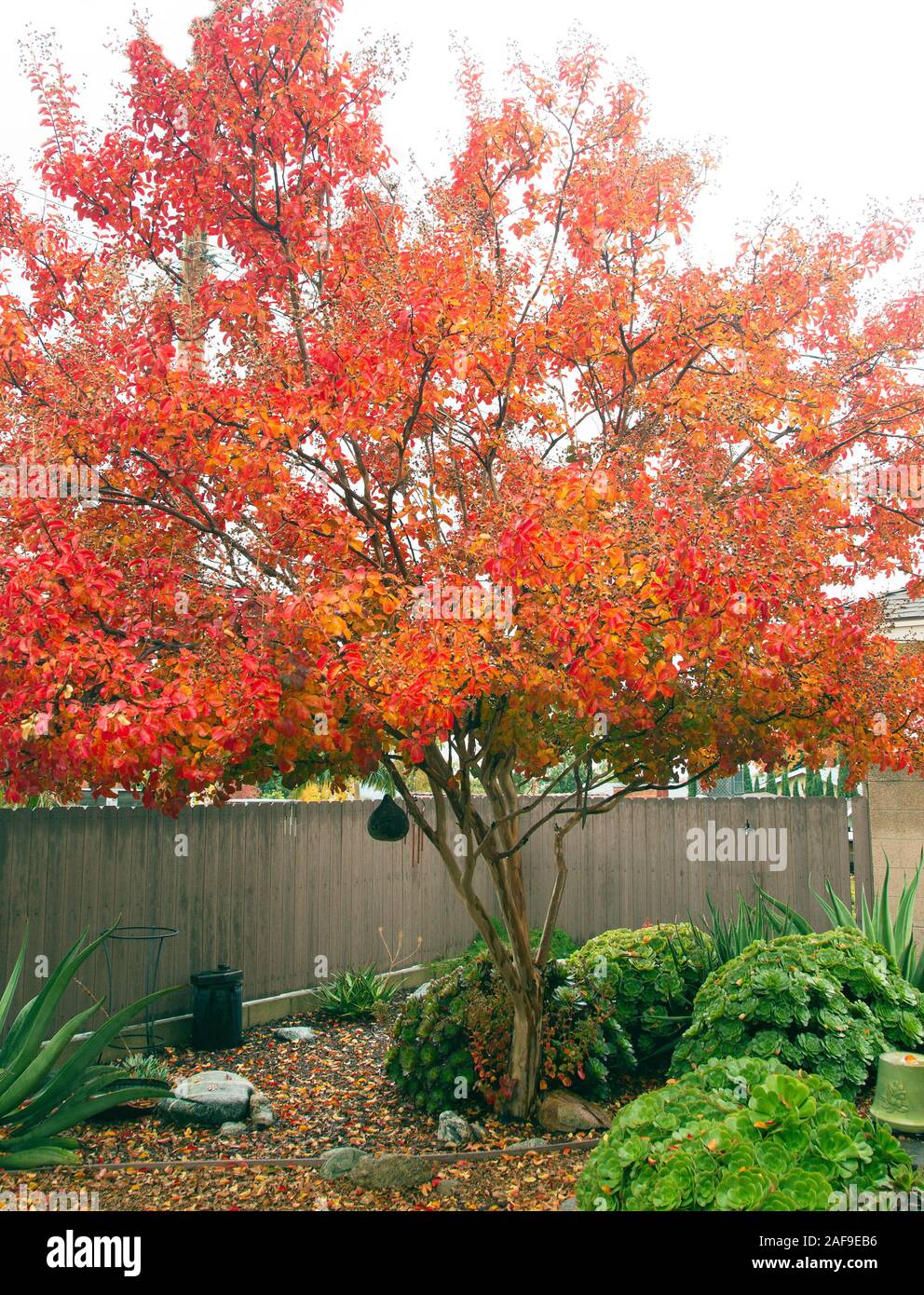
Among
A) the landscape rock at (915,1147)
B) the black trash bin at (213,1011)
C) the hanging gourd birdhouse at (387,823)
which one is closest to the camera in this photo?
the landscape rock at (915,1147)

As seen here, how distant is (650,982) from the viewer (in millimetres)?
7188

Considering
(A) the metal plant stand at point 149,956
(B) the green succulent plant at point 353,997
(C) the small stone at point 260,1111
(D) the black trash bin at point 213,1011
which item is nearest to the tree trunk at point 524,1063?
(C) the small stone at point 260,1111

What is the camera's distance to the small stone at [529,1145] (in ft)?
18.8

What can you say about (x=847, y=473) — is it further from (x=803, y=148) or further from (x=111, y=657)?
(x=111, y=657)

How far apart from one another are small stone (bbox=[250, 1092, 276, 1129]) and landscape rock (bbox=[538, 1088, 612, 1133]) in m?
1.78

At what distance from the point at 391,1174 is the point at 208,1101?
201 centimetres

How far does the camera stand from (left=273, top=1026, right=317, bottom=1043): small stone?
934 cm

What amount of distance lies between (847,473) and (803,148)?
2354mm

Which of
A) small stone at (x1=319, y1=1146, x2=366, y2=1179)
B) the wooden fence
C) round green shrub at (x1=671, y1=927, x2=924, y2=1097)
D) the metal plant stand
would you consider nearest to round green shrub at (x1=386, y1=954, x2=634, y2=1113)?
round green shrub at (x1=671, y1=927, x2=924, y2=1097)
